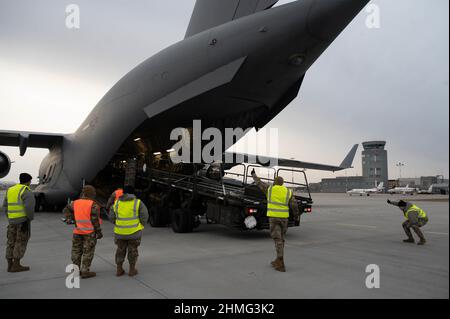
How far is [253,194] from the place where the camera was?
857 centimetres

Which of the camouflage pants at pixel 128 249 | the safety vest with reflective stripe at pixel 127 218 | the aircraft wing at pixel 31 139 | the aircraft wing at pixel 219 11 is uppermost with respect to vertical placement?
the aircraft wing at pixel 219 11

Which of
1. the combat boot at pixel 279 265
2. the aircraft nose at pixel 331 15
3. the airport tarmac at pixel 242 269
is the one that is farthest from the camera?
the aircraft nose at pixel 331 15

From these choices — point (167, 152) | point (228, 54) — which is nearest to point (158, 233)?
point (167, 152)

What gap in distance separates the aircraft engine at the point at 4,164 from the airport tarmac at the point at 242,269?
7545 millimetres

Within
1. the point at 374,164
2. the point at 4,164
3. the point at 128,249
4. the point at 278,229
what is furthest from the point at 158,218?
the point at 374,164

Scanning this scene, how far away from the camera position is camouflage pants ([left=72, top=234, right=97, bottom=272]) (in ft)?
15.8

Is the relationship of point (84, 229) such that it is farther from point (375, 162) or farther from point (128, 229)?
point (375, 162)

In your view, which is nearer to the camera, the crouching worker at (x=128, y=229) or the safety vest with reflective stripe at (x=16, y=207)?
the crouching worker at (x=128, y=229)

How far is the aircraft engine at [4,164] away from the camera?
47.4 feet

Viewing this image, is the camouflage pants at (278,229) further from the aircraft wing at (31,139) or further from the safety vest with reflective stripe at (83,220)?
the aircraft wing at (31,139)

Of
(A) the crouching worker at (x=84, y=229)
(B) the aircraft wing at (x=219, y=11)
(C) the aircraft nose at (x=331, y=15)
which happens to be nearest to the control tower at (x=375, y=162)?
(B) the aircraft wing at (x=219, y=11)

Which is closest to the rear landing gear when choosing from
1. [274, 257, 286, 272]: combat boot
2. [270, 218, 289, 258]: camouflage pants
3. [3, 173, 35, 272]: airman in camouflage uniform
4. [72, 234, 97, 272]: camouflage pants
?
[3, 173, 35, 272]: airman in camouflage uniform
